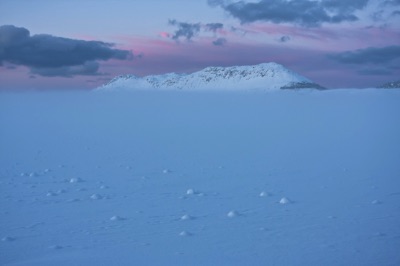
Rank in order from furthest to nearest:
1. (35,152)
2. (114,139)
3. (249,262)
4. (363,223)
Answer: (114,139) → (35,152) → (363,223) → (249,262)

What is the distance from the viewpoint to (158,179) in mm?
8164

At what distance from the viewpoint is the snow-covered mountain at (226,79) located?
273ft

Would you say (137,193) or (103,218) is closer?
(103,218)

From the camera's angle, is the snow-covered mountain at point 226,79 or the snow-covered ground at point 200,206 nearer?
the snow-covered ground at point 200,206

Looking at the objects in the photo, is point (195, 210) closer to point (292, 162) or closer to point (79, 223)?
point (79, 223)

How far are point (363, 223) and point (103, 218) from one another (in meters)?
3.33

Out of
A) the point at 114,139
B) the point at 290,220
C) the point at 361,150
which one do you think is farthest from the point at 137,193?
the point at 114,139

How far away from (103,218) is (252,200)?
2.25 meters

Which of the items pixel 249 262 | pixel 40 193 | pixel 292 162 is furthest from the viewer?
pixel 292 162

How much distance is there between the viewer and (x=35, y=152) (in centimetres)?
1170

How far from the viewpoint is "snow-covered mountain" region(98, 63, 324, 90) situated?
83312 mm

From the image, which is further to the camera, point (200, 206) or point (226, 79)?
point (226, 79)

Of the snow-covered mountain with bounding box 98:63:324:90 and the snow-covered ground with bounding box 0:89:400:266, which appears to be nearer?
the snow-covered ground with bounding box 0:89:400:266

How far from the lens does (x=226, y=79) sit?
103562 millimetres
